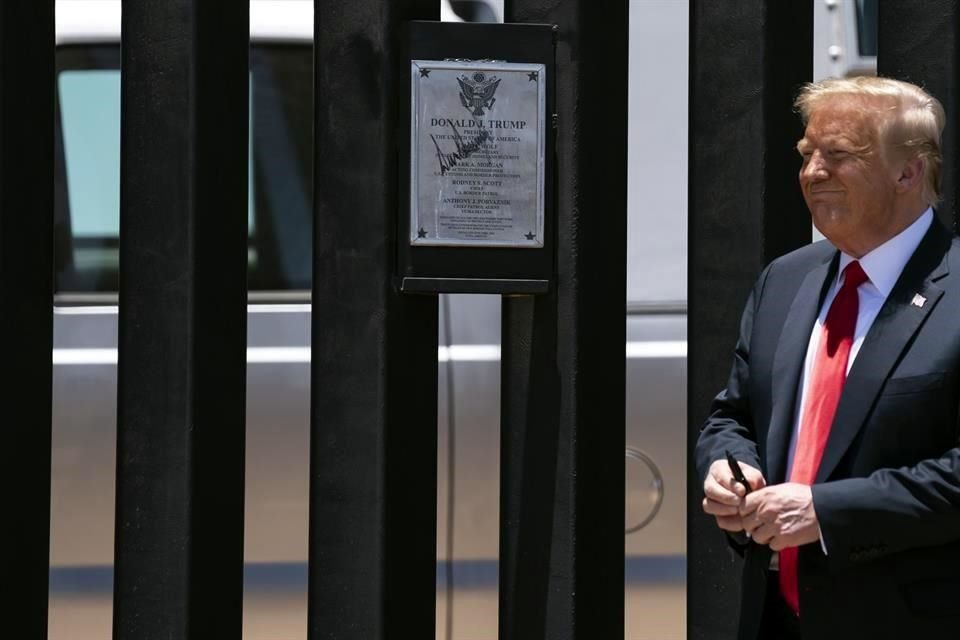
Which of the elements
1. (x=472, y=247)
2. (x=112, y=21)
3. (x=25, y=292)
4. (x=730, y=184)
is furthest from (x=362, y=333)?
(x=112, y=21)

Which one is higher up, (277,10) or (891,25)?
(277,10)

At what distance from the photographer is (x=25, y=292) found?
2.53 m

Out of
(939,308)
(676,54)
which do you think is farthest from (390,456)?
(676,54)

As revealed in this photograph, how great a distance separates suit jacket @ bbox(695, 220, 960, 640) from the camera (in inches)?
77.4

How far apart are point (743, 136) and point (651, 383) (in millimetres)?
1227

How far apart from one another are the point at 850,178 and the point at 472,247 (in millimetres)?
728

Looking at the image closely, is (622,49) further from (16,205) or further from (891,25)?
(16,205)

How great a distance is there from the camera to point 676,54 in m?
3.65

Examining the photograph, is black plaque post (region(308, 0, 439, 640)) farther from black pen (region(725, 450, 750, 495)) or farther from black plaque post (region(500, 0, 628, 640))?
black pen (region(725, 450, 750, 495))

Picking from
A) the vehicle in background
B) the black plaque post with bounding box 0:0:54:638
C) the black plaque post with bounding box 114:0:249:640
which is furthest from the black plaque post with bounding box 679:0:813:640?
the black plaque post with bounding box 0:0:54:638

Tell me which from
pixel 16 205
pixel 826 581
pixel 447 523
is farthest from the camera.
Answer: pixel 447 523

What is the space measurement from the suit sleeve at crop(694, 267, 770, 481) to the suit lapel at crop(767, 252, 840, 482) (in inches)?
1.8

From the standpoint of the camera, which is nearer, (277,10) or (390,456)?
(390,456)

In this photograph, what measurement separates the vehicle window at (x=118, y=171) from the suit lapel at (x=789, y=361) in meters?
1.79
